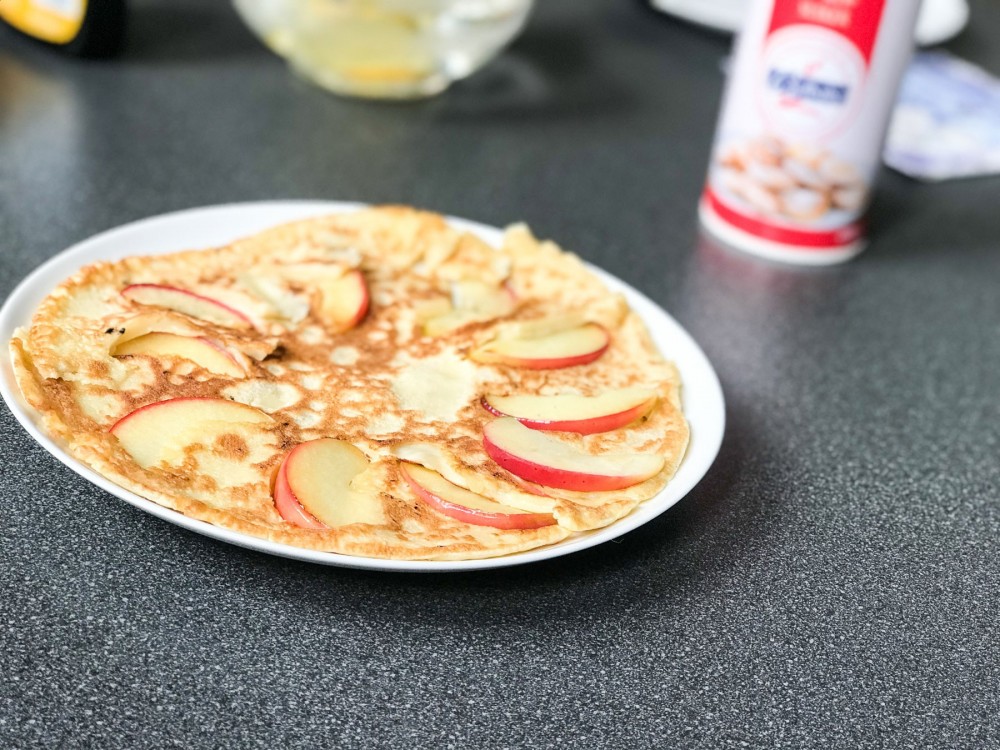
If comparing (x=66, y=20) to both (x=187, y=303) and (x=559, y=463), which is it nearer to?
(x=187, y=303)

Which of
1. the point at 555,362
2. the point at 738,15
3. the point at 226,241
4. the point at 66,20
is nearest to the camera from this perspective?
the point at 555,362

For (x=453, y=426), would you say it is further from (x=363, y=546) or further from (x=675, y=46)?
(x=675, y=46)

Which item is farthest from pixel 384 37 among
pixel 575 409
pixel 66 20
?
pixel 575 409

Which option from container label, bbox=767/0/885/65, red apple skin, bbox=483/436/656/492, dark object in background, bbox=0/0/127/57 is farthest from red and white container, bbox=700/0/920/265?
dark object in background, bbox=0/0/127/57

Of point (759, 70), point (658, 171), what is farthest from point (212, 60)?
point (759, 70)

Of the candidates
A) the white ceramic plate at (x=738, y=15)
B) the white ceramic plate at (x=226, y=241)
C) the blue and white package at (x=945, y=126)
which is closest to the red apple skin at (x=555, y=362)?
the white ceramic plate at (x=226, y=241)

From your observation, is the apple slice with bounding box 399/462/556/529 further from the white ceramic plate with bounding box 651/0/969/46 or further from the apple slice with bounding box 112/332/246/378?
the white ceramic plate with bounding box 651/0/969/46

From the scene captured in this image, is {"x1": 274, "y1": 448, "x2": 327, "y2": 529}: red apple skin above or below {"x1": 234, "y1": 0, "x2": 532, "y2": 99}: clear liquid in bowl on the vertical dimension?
below
